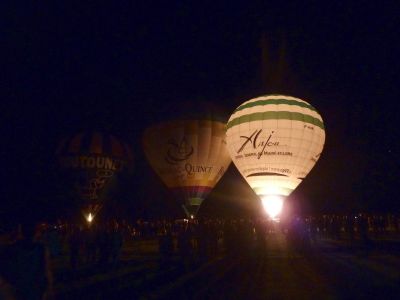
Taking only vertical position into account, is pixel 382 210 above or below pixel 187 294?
above

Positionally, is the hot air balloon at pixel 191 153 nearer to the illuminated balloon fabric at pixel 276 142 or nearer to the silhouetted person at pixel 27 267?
the illuminated balloon fabric at pixel 276 142

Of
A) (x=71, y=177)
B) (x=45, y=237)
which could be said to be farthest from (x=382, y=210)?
(x=45, y=237)

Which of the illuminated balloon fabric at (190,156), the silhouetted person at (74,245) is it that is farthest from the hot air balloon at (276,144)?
the silhouetted person at (74,245)

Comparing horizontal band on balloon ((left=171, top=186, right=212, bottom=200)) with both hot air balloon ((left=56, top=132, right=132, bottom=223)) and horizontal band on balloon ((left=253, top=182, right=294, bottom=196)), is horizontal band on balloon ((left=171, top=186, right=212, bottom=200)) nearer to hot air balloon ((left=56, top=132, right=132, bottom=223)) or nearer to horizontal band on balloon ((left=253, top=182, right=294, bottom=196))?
hot air balloon ((left=56, top=132, right=132, bottom=223))

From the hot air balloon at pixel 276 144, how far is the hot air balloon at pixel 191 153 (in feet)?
13.9

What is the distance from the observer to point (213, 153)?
3139 cm

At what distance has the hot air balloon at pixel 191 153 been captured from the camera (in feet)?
101

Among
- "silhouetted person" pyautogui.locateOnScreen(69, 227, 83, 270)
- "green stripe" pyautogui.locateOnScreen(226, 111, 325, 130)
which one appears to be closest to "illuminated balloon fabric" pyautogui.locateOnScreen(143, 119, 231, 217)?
"green stripe" pyautogui.locateOnScreen(226, 111, 325, 130)

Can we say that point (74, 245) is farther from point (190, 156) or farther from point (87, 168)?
point (87, 168)

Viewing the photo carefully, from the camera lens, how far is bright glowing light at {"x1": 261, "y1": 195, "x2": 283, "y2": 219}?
84.7 ft

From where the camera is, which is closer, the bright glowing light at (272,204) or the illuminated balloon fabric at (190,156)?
the bright glowing light at (272,204)

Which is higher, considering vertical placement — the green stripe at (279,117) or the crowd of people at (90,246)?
the green stripe at (279,117)

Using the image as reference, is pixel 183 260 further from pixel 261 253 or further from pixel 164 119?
pixel 164 119

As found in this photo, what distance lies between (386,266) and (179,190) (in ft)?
58.8
